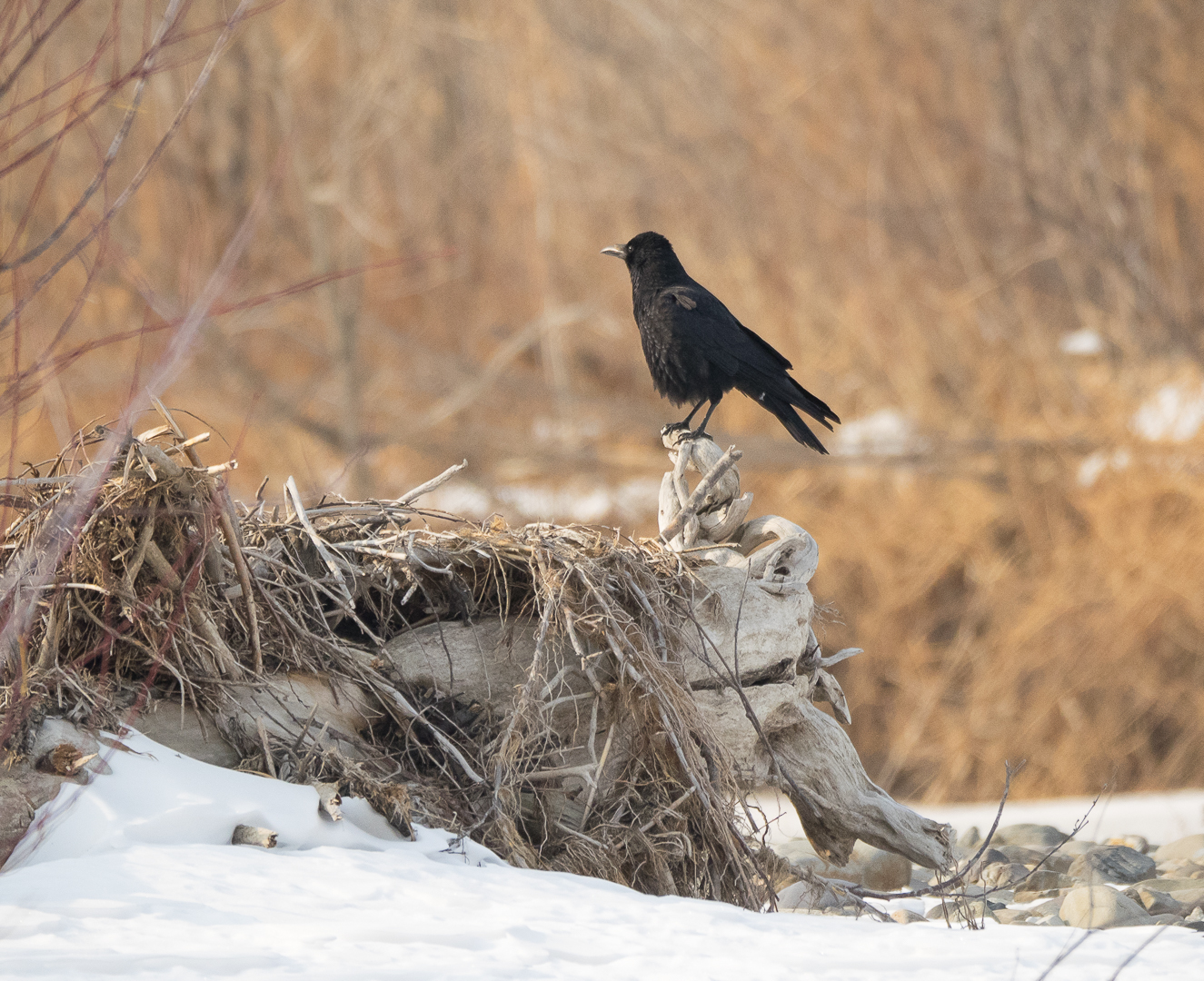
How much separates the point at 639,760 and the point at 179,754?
1195mm

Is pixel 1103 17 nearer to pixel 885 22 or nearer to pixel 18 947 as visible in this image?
pixel 885 22

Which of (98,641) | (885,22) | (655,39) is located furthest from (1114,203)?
(98,641)

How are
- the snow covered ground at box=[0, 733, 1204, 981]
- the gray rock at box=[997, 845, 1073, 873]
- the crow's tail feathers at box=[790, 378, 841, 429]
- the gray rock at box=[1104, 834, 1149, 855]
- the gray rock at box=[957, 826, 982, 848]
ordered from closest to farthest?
the snow covered ground at box=[0, 733, 1204, 981], the crow's tail feathers at box=[790, 378, 841, 429], the gray rock at box=[997, 845, 1073, 873], the gray rock at box=[1104, 834, 1149, 855], the gray rock at box=[957, 826, 982, 848]

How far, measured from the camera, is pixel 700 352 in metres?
4.27

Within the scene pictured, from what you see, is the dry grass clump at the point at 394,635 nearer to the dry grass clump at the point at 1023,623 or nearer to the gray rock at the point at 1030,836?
the gray rock at the point at 1030,836

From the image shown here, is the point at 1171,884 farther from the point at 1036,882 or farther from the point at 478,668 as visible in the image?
the point at 478,668

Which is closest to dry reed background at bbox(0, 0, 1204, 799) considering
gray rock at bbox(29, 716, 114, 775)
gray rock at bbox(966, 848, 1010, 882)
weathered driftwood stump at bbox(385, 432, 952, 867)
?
gray rock at bbox(966, 848, 1010, 882)

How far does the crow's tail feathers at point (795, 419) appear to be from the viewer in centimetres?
392

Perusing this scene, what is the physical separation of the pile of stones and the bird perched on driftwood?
1462 millimetres

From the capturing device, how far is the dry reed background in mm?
9727

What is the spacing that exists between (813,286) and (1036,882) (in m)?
8.02

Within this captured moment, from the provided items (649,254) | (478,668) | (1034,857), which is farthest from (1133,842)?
(478,668)

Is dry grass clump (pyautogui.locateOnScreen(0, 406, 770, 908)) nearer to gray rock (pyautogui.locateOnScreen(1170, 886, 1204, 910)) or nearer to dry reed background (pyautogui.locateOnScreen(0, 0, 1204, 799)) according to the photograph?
gray rock (pyautogui.locateOnScreen(1170, 886, 1204, 910))

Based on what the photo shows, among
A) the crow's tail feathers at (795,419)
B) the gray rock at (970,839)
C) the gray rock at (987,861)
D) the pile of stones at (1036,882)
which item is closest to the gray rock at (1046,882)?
the pile of stones at (1036,882)
